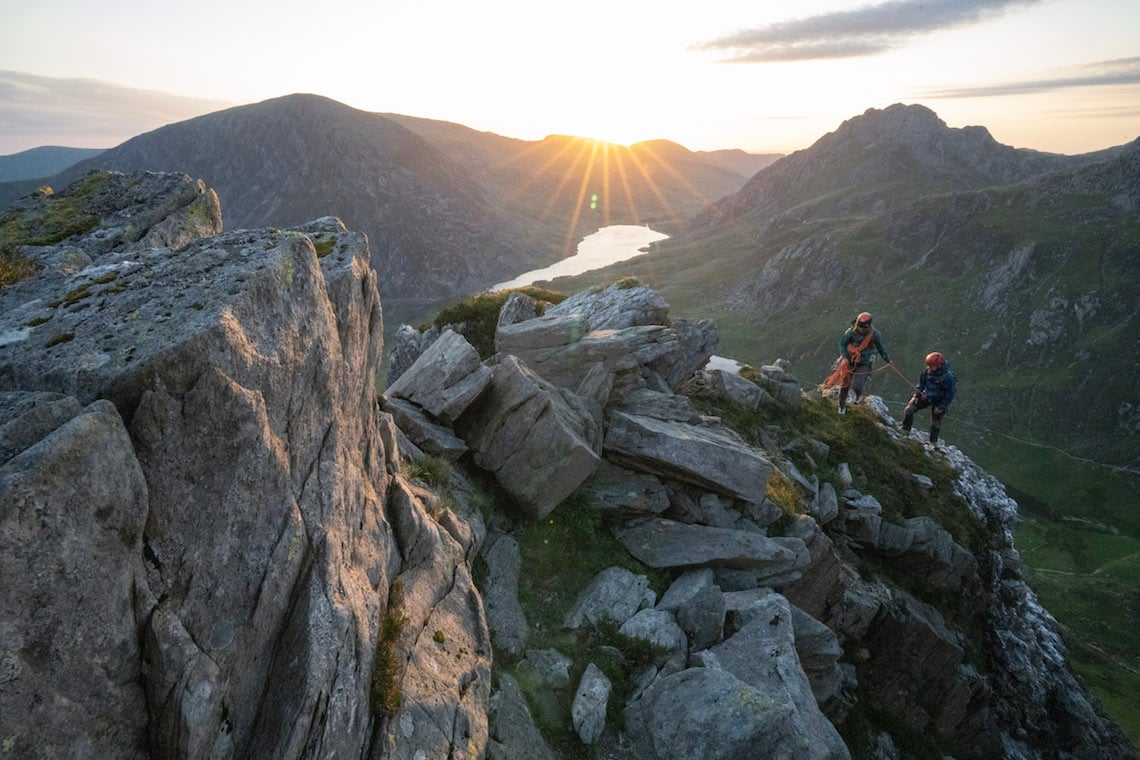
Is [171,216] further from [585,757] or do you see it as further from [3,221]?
[585,757]

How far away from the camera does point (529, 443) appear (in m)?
18.7

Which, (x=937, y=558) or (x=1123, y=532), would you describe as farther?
(x=1123, y=532)

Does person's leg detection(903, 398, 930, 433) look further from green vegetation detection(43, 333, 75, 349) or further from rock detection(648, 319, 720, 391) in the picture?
green vegetation detection(43, 333, 75, 349)

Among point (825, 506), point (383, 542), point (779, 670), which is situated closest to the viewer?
point (383, 542)

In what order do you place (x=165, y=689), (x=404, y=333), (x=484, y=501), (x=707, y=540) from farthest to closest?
(x=404, y=333) < (x=707, y=540) < (x=484, y=501) < (x=165, y=689)

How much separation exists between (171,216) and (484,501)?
10857 millimetres

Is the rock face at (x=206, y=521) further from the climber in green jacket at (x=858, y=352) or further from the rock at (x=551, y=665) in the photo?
the climber in green jacket at (x=858, y=352)

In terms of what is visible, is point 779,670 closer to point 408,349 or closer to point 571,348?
point 571,348

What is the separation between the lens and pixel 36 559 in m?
5.52

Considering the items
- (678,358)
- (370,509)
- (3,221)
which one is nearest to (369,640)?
(370,509)

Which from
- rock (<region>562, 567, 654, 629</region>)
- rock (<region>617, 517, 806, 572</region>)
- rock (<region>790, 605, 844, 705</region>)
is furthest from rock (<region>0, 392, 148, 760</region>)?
rock (<region>790, 605, 844, 705</region>)

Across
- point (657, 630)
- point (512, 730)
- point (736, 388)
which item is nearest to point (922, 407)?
point (736, 388)

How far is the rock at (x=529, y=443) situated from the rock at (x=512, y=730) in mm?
6264

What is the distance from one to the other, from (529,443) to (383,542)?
7828 millimetres
